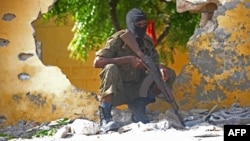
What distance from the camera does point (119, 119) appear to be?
7.69 metres

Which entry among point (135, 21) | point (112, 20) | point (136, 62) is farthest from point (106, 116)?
point (112, 20)

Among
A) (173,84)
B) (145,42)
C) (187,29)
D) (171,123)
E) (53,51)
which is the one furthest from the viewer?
(53,51)

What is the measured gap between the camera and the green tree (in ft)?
34.6

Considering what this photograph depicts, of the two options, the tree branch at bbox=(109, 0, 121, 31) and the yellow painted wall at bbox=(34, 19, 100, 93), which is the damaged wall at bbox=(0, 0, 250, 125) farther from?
the yellow painted wall at bbox=(34, 19, 100, 93)

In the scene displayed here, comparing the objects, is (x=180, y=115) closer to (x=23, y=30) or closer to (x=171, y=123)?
(x=171, y=123)

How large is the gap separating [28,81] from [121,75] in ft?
4.38

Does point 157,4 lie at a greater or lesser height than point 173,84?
greater

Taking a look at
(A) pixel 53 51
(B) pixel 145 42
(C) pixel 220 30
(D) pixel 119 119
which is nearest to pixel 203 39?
(C) pixel 220 30

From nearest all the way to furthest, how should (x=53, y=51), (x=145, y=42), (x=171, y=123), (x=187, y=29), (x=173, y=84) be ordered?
(x=171, y=123), (x=145, y=42), (x=173, y=84), (x=187, y=29), (x=53, y=51)

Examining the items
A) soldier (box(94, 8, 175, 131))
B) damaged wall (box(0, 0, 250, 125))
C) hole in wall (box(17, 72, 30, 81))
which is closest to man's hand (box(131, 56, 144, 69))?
soldier (box(94, 8, 175, 131))

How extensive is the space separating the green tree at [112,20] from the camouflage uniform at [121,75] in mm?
3168

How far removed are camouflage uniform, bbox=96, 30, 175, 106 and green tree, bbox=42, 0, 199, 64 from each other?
3.17 metres

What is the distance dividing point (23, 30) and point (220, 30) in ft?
7.14

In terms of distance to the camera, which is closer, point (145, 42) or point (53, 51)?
point (145, 42)
